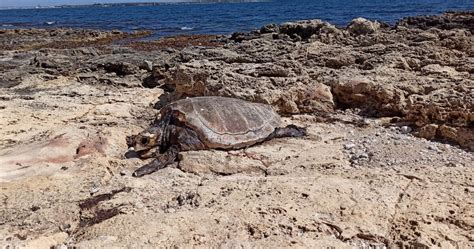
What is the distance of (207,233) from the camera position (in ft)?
11.8

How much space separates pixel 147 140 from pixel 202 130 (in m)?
0.74

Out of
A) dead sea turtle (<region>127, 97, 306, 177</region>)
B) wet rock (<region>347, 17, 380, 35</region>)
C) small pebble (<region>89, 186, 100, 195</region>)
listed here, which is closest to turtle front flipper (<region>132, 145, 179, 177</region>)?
dead sea turtle (<region>127, 97, 306, 177</region>)

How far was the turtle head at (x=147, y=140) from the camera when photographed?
5.68 metres

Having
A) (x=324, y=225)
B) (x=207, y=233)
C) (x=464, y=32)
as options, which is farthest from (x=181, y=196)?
(x=464, y=32)

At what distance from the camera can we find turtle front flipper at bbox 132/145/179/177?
201 inches

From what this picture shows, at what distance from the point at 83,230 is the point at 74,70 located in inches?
340

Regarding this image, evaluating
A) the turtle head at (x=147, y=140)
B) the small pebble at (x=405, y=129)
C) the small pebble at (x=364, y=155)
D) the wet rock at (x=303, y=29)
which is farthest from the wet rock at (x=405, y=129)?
the wet rock at (x=303, y=29)

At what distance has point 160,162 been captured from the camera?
5.32 meters

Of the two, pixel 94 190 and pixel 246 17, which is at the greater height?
pixel 94 190

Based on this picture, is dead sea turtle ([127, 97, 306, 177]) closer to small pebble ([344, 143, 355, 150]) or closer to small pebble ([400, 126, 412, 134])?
small pebble ([344, 143, 355, 150])

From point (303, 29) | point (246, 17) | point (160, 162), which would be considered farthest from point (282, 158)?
point (246, 17)

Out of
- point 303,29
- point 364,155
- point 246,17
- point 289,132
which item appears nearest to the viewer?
point 364,155

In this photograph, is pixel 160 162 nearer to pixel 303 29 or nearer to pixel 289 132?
pixel 289 132

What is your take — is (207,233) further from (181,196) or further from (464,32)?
(464,32)
